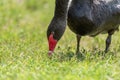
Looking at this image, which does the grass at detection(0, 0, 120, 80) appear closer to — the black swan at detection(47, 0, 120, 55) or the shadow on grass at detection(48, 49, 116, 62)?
the shadow on grass at detection(48, 49, 116, 62)

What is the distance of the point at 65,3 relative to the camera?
28.8 ft

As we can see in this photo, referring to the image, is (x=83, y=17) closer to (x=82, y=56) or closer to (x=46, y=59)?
(x=82, y=56)

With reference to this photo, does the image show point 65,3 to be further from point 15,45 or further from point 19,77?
point 19,77

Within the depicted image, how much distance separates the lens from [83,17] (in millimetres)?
8922

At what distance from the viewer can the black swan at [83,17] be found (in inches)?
339

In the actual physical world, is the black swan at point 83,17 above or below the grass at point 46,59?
above

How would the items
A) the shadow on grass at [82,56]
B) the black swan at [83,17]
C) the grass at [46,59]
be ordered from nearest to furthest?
the grass at [46,59] → the shadow on grass at [82,56] → the black swan at [83,17]

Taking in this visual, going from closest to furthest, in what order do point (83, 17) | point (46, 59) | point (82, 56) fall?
point (46, 59), point (82, 56), point (83, 17)

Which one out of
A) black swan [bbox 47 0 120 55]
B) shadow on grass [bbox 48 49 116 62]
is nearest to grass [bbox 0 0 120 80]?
shadow on grass [bbox 48 49 116 62]

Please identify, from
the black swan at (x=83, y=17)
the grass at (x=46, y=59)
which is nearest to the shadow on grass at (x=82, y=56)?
the grass at (x=46, y=59)

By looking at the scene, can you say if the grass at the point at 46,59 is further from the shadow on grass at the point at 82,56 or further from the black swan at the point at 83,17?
the black swan at the point at 83,17

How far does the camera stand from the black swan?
8602mm

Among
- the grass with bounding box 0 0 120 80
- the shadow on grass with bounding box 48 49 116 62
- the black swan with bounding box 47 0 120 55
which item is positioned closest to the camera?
the grass with bounding box 0 0 120 80

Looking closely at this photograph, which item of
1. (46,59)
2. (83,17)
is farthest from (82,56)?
(46,59)
